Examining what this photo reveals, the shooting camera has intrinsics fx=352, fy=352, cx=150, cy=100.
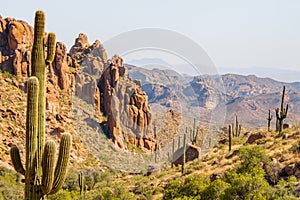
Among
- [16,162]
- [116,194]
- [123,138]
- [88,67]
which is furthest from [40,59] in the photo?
[88,67]

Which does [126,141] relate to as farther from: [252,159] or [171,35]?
[252,159]

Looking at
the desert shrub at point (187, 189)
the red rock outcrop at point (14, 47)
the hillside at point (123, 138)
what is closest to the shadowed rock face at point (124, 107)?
the hillside at point (123, 138)

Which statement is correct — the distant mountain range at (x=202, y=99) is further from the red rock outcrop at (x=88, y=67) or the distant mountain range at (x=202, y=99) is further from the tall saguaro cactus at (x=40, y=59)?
the tall saguaro cactus at (x=40, y=59)

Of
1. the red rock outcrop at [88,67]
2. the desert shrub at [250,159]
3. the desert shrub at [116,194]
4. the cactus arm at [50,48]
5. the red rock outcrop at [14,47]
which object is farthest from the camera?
the red rock outcrop at [88,67]

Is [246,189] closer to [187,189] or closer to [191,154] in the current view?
[187,189]

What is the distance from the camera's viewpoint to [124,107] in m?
56.6

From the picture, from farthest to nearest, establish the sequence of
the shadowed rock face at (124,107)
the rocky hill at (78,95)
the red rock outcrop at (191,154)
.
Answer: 1. the shadowed rock face at (124,107)
2. the rocky hill at (78,95)
3. the red rock outcrop at (191,154)

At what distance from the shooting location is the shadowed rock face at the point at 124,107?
177ft

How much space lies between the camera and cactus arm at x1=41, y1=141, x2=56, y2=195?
20.7 ft

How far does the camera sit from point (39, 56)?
22.9 feet

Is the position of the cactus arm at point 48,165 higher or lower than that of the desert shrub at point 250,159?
higher

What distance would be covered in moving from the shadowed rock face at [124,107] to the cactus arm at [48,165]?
149ft

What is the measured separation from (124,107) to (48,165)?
50321 millimetres

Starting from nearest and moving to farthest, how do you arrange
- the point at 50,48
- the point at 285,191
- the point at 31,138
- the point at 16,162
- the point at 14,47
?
the point at 31,138 < the point at 16,162 < the point at 50,48 < the point at 285,191 < the point at 14,47
